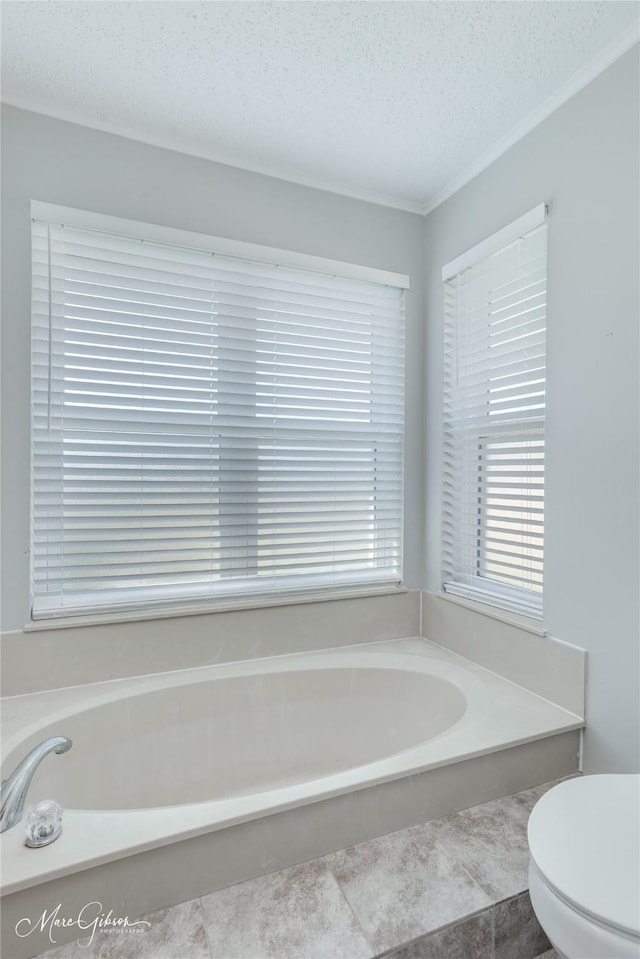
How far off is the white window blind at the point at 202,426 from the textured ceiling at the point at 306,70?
0.44 m

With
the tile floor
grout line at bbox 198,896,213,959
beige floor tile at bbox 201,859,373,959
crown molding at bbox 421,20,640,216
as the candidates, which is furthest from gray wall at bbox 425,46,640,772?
grout line at bbox 198,896,213,959

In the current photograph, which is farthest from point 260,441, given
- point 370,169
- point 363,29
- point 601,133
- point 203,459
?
point 601,133

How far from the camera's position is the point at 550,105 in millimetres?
1729

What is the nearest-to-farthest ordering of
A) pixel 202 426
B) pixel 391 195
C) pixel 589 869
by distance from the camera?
pixel 589 869 → pixel 202 426 → pixel 391 195

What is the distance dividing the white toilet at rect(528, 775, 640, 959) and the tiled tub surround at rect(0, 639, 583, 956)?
1.34ft

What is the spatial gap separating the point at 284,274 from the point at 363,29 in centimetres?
88

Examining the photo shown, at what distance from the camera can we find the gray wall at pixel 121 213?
5.74ft

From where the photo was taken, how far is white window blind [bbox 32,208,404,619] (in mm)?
1830

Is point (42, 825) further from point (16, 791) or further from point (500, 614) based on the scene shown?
point (500, 614)

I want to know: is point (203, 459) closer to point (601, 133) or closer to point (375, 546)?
point (375, 546)

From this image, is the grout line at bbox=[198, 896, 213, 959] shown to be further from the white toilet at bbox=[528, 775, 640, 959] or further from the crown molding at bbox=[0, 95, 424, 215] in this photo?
the crown molding at bbox=[0, 95, 424, 215]

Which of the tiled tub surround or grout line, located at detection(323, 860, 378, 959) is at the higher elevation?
the tiled tub surround

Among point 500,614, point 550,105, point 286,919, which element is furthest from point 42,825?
point 550,105

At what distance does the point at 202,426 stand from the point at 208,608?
755 mm
